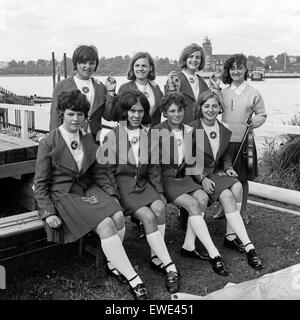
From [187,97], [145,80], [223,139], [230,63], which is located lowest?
[223,139]

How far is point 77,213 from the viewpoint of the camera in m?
3.14

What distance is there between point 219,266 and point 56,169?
1354 mm

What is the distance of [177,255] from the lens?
3861mm

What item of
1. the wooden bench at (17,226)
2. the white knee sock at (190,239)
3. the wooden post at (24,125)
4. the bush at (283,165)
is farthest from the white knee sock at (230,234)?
the wooden post at (24,125)

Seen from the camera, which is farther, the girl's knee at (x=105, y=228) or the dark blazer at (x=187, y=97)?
the dark blazer at (x=187, y=97)

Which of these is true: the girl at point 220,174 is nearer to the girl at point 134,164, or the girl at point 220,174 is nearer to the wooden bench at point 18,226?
the girl at point 134,164

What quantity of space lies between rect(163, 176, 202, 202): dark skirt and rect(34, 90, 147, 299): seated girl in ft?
1.69

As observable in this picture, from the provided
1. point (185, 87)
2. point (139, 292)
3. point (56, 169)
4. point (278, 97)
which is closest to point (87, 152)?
point (56, 169)

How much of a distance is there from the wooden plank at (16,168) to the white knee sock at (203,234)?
1.35 metres

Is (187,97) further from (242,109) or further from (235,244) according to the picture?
(235,244)

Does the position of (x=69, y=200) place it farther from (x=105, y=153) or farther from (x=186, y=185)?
(x=186, y=185)

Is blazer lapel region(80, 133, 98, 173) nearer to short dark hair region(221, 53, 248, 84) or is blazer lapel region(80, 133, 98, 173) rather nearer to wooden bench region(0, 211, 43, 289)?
wooden bench region(0, 211, 43, 289)

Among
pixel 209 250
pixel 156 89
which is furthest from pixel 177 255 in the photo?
pixel 156 89

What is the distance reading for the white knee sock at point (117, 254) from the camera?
3.10 meters
